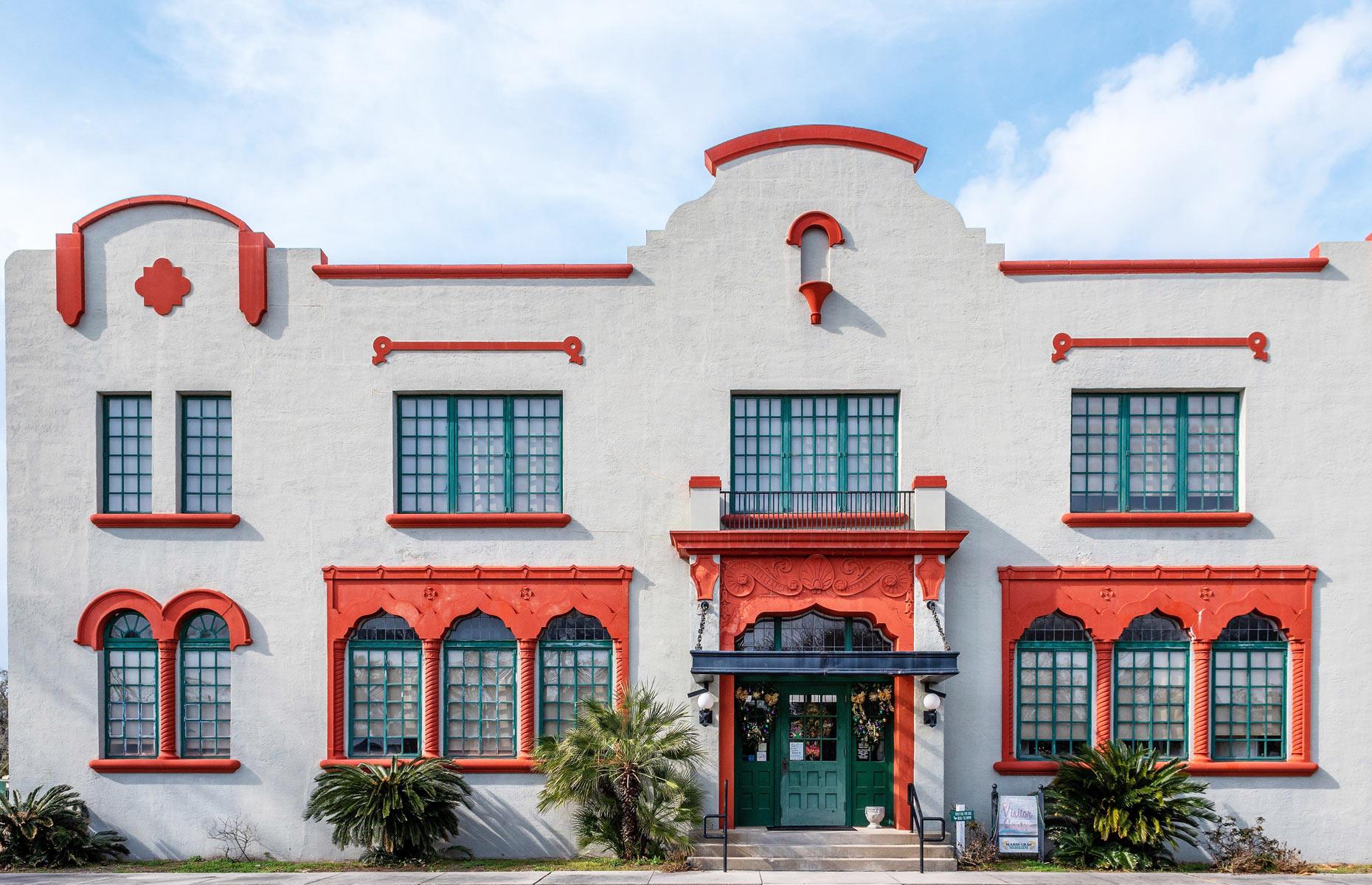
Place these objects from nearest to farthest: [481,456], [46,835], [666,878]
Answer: [666,878]
[46,835]
[481,456]

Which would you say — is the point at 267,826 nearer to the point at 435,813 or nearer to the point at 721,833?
the point at 435,813

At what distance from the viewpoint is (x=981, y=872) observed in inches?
538

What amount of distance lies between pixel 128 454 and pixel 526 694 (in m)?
8.31

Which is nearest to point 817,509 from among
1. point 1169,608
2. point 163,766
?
point 1169,608

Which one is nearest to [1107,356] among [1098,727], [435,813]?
[1098,727]

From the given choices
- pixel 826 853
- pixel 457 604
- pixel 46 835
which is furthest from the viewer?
pixel 457 604

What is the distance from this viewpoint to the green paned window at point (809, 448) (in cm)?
1525

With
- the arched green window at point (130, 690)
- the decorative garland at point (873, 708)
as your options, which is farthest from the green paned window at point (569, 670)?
the arched green window at point (130, 690)

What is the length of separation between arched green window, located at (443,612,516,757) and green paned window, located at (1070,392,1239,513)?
10.3m

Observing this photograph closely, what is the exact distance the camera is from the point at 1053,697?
49.4 ft

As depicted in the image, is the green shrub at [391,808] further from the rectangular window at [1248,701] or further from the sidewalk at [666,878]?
the rectangular window at [1248,701]

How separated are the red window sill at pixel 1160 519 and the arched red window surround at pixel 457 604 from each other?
783 centimetres

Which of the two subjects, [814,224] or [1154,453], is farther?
[814,224]

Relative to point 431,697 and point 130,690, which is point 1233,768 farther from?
point 130,690
